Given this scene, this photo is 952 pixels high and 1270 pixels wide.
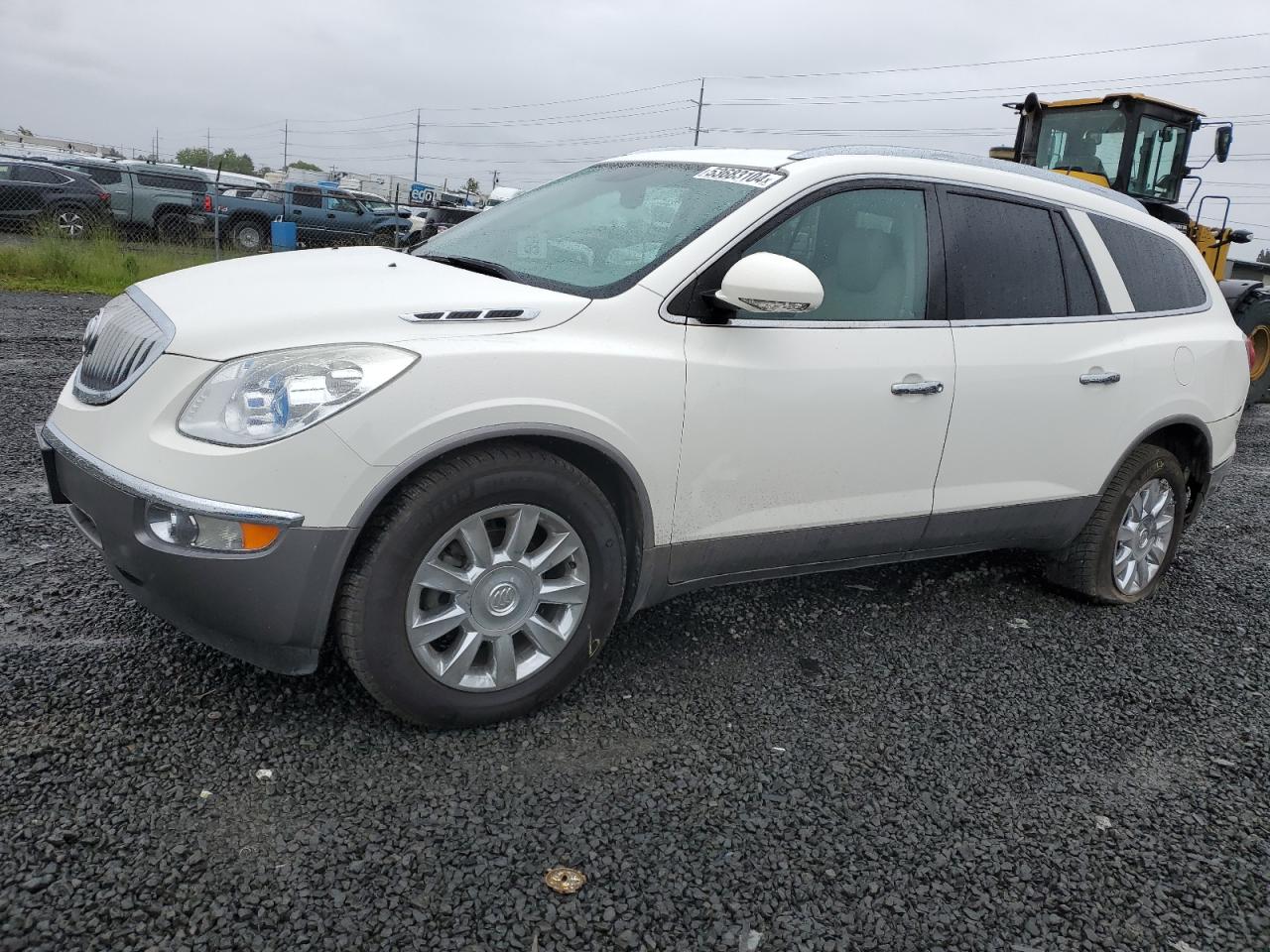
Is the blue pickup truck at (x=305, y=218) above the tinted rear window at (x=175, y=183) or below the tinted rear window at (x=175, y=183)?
below

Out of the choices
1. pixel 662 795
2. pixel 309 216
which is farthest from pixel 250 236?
pixel 662 795

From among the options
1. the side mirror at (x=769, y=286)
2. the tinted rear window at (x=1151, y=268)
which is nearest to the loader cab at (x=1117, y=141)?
the tinted rear window at (x=1151, y=268)

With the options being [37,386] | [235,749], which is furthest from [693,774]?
[37,386]

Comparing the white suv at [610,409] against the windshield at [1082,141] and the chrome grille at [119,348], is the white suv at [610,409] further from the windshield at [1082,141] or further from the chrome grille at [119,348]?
the windshield at [1082,141]

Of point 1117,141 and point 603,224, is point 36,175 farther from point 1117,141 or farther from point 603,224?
point 603,224

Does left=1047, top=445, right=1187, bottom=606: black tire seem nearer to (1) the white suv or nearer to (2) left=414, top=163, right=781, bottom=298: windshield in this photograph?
(1) the white suv

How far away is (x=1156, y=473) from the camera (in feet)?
14.5

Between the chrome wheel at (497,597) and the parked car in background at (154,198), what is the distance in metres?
15.4

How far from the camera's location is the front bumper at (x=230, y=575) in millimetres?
2564

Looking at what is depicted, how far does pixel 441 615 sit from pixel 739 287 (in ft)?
4.12

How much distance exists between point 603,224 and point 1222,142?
8.20 m

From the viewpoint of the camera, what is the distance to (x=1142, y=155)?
9.98 meters

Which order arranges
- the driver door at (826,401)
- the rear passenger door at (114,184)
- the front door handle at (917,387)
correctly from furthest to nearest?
the rear passenger door at (114,184) → the front door handle at (917,387) → the driver door at (826,401)

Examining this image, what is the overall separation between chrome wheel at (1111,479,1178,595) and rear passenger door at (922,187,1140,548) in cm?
33
